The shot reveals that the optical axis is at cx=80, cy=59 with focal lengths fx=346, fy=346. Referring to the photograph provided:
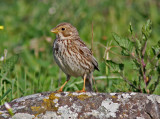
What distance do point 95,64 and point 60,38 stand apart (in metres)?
0.68

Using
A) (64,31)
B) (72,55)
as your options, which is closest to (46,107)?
(72,55)

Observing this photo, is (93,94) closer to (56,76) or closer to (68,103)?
(68,103)

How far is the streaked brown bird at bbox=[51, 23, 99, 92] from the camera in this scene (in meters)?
4.99

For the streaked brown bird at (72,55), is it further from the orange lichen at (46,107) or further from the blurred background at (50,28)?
the orange lichen at (46,107)

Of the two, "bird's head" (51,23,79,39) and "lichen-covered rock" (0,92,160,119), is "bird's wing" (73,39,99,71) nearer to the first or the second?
"bird's head" (51,23,79,39)

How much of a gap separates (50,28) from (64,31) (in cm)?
267

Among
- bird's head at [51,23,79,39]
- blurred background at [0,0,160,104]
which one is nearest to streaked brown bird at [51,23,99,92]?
bird's head at [51,23,79,39]

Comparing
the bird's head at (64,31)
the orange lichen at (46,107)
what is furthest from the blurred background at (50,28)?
the orange lichen at (46,107)

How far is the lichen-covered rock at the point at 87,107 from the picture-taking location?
143 inches

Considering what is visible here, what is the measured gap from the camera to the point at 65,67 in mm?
4973

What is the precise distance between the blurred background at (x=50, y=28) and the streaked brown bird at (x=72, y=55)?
204 mm

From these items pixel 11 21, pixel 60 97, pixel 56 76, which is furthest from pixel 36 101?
pixel 11 21

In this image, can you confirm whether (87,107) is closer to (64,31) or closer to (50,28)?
(64,31)

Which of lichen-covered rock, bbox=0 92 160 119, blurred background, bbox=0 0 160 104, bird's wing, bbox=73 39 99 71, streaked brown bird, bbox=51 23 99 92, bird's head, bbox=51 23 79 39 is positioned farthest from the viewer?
blurred background, bbox=0 0 160 104
